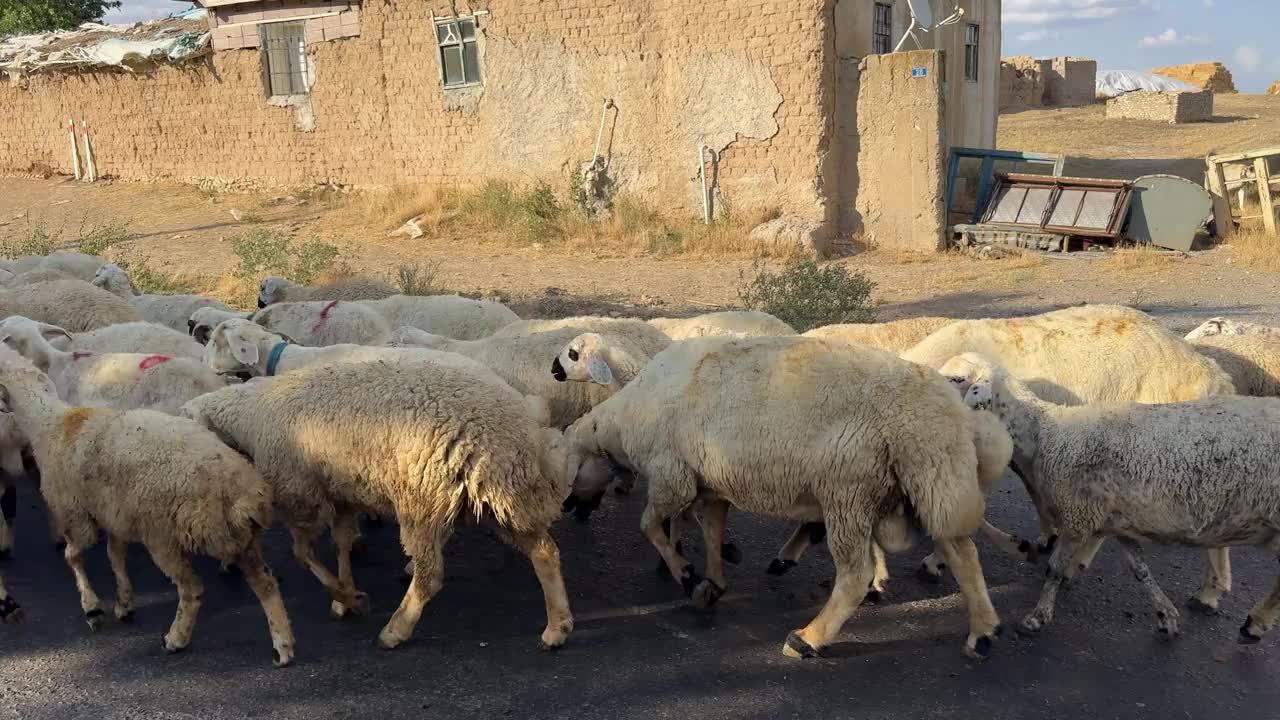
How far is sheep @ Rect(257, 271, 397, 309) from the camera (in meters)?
9.14

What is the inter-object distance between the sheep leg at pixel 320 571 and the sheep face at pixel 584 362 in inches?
64.9

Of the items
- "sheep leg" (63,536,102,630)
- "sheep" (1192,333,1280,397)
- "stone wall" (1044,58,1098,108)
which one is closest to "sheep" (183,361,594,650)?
"sheep leg" (63,536,102,630)

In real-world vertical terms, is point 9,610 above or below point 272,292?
below

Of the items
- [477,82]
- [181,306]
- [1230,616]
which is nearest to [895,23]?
[477,82]

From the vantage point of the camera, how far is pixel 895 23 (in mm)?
16234

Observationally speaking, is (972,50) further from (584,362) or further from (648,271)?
(584,362)

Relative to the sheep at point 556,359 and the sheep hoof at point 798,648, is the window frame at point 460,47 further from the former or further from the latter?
the sheep hoof at point 798,648

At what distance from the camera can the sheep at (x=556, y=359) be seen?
625 centimetres

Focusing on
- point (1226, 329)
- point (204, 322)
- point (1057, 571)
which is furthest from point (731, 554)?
point (204, 322)

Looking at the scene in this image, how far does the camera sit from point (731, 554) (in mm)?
5863

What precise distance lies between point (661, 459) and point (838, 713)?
1525 mm

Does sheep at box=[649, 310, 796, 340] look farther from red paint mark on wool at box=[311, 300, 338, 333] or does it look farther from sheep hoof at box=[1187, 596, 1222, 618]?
sheep hoof at box=[1187, 596, 1222, 618]

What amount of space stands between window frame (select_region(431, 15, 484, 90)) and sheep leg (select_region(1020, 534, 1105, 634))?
47.7 feet

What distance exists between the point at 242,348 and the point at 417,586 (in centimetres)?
227
